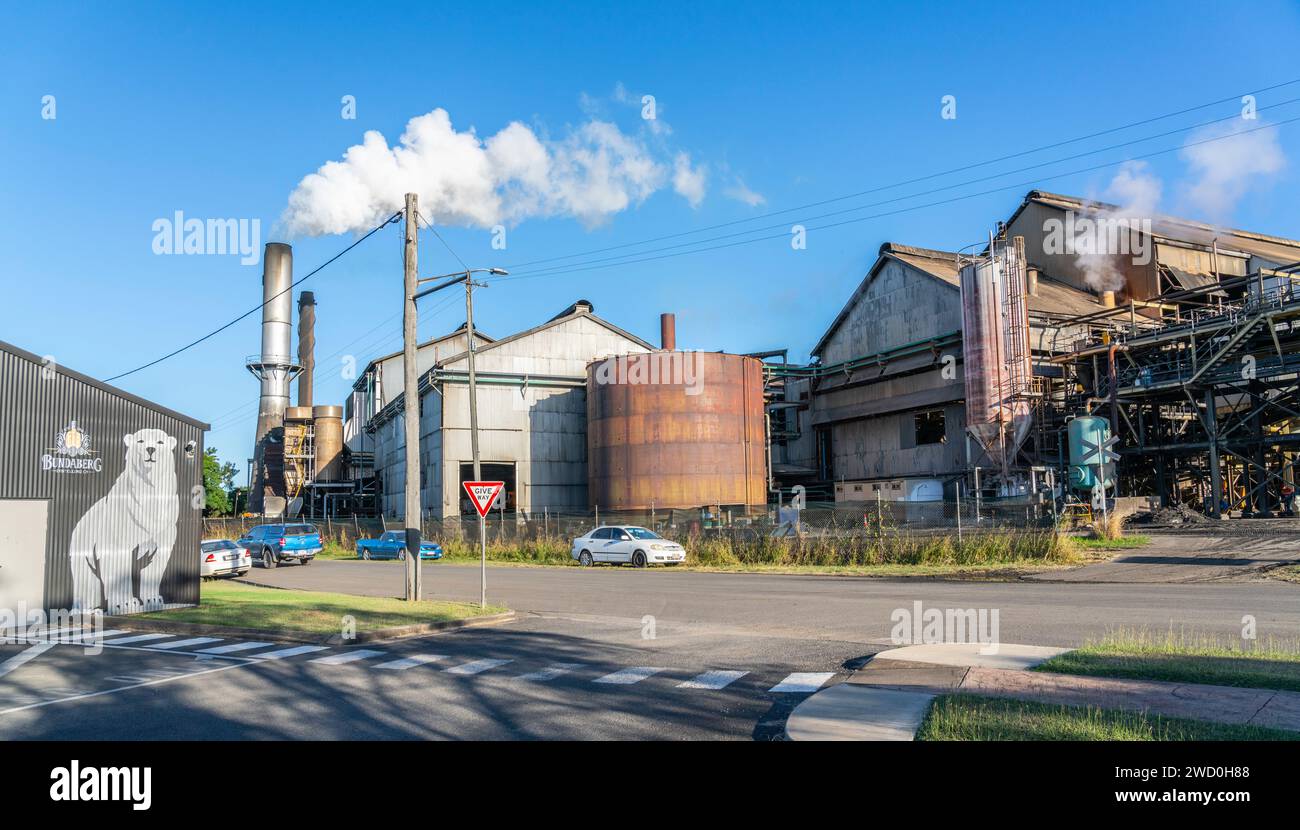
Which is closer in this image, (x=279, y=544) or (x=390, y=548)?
(x=279, y=544)

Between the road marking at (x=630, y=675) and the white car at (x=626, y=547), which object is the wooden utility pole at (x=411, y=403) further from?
the white car at (x=626, y=547)

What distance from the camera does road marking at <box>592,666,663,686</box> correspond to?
10219mm

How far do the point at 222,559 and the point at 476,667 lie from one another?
22.1 meters

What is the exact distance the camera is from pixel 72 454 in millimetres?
18016

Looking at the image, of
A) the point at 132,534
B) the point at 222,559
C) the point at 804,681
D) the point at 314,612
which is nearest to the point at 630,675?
the point at 804,681

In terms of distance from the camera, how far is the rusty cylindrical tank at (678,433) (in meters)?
45.4

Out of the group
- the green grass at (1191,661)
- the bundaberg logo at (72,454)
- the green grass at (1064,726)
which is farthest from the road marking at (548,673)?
the bundaberg logo at (72,454)

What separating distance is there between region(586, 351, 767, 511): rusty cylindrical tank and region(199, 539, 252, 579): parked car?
773 inches

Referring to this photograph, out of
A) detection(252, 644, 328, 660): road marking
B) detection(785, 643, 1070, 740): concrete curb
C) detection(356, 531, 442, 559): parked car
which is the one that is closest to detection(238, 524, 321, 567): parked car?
detection(356, 531, 442, 559): parked car

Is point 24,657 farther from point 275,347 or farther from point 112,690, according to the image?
point 275,347

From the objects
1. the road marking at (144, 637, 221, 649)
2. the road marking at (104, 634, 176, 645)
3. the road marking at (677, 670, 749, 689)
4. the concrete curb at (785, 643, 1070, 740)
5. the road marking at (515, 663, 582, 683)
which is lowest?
the road marking at (104, 634, 176, 645)

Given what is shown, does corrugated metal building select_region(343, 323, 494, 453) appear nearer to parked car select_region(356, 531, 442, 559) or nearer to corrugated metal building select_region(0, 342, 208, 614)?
parked car select_region(356, 531, 442, 559)

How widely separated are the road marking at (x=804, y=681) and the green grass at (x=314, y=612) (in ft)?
24.3
